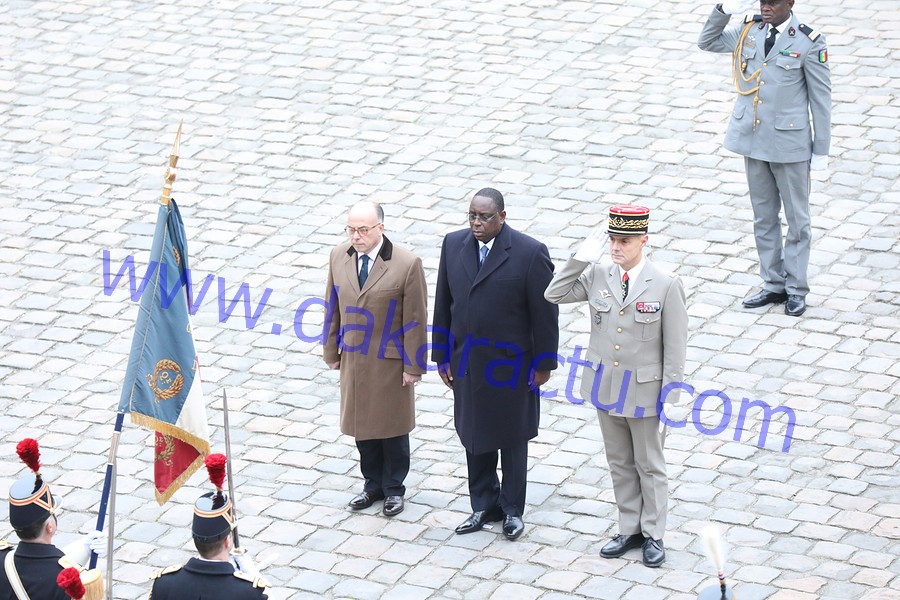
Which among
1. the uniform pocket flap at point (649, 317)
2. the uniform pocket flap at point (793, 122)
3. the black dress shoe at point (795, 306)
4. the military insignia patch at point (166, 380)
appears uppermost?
the uniform pocket flap at point (793, 122)

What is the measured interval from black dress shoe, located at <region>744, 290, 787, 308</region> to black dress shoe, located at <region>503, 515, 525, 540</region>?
9.66ft

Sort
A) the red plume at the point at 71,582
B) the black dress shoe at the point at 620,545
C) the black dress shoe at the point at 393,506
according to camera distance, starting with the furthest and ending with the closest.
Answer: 1. the black dress shoe at the point at 393,506
2. the black dress shoe at the point at 620,545
3. the red plume at the point at 71,582

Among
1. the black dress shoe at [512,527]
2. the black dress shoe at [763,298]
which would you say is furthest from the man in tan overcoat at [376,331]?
the black dress shoe at [763,298]

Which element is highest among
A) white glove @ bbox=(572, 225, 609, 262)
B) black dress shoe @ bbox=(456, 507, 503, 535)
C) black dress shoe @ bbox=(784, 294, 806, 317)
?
white glove @ bbox=(572, 225, 609, 262)

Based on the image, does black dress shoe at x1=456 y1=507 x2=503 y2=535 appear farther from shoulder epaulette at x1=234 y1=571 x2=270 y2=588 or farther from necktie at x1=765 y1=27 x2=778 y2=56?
necktie at x1=765 y1=27 x2=778 y2=56

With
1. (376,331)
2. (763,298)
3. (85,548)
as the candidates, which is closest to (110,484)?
(85,548)

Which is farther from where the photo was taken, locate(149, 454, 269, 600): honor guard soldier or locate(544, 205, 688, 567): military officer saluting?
locate(544, 205, 688, 567): military officer saluting

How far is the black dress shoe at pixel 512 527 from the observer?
774 cm

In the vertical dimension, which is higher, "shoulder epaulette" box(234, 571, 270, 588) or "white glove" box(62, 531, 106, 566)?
"shoulder epaulette" box(234, 571, 270, 588)

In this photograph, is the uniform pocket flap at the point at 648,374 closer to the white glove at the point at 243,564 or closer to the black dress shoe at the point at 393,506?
the black dress shoe at the point at 393,506

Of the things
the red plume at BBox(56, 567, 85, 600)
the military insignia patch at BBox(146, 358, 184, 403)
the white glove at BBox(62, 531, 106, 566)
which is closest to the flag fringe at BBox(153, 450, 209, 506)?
the military insignia patch at BBox(146, 358, 184, 403)

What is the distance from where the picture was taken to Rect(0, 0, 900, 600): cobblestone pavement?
7.72 m

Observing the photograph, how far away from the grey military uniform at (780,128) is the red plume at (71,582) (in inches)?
230

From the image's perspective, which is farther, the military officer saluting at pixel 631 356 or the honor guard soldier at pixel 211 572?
the military officer saluting at pixel 631 356
